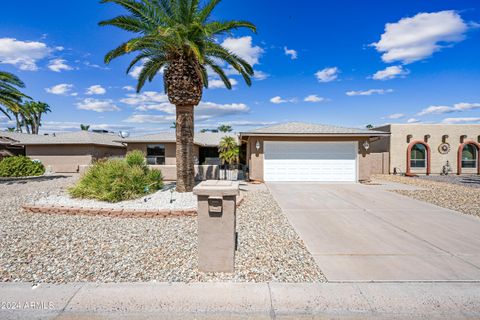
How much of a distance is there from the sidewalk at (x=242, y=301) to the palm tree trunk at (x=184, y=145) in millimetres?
6326

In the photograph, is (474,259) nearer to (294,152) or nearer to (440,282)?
(440,282)

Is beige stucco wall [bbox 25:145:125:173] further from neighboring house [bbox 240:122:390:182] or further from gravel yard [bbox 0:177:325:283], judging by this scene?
gravel yard [bbox 0:177:325:283]

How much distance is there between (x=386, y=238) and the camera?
555 centimetres

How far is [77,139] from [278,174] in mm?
19313

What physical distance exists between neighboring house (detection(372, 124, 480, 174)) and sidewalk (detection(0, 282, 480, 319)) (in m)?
19.2

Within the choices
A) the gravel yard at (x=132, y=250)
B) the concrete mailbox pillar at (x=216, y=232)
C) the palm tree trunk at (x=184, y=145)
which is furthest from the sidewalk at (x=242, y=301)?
the palm tree trunk at (x=184, y=145)

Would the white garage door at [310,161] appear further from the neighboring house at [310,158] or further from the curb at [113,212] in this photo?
the curb at [113,212]

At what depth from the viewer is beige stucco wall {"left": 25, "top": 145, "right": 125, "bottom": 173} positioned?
21.9 m

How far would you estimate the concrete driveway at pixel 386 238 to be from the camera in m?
4.04

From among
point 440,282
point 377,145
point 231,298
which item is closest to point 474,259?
point 440,282

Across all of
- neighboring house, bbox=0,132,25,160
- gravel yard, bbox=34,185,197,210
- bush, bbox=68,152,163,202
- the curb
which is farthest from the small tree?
neighboring house, bbox=0,132,25,160

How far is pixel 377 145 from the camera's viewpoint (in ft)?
69.3

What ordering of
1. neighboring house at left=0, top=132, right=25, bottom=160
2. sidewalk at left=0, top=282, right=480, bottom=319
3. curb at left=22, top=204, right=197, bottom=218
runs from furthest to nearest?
neighboring house at left=0, top=132, right=25, bottom=160 < curb at left=22, top=204, right=197, bottom=218 < sidewalk at left=0, top=282, right=480, bottom=319

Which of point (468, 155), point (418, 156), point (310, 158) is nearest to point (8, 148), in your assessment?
point (310, 158)
